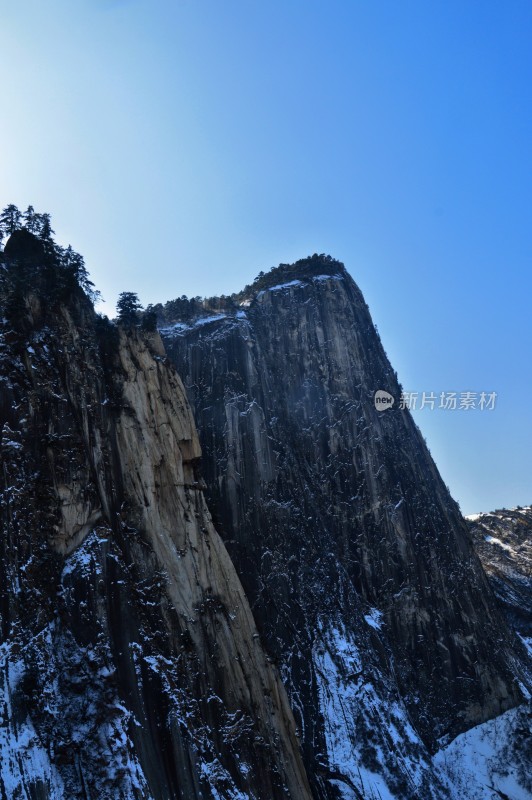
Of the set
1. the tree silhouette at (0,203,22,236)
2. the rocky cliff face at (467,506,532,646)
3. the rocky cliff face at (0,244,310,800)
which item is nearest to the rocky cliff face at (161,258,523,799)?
the rocky cliff face at (467,506,532,646)

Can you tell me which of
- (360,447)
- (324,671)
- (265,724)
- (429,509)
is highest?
(360,447)

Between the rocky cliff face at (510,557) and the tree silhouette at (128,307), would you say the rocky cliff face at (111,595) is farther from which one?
the rocky cliff face at (510,557)

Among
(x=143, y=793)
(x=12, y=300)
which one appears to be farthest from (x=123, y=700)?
A: (x=12, y=300)

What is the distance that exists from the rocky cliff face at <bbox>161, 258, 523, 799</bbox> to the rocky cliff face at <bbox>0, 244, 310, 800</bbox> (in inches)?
346

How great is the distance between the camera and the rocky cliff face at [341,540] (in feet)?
159

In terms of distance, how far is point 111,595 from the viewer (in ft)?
106

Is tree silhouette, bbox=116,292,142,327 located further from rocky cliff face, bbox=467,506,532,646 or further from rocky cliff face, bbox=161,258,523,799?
rocky cliff face, bbox=467,506,532,646

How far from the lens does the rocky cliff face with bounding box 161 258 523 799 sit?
159ft

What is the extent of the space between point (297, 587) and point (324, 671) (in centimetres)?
647

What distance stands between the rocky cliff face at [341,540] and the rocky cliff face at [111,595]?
346 inches

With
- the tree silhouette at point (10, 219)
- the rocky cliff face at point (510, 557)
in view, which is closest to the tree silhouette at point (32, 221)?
the tree silhouette at point (10, 219)

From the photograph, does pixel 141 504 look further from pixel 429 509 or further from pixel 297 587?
pixel 429 509

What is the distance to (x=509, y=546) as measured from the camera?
91188 millimetres

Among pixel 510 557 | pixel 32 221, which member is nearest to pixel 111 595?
pixel 32 221
